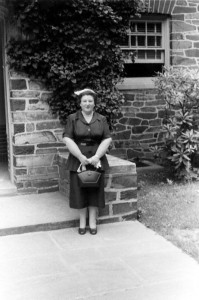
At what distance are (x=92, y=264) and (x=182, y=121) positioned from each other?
3.77 m

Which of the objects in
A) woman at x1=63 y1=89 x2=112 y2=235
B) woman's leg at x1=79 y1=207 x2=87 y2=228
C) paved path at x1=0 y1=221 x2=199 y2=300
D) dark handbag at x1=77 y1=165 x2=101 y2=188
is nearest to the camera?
paved path at x1=0 y1=221 x2=199 y2=300

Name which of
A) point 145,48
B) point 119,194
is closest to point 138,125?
point 145,48

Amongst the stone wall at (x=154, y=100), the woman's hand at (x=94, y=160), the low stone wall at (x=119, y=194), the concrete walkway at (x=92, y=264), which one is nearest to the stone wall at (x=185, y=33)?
the stone wall at (x=154, y=100)

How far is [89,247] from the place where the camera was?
4.78 metres

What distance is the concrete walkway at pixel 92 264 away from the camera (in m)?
3.73

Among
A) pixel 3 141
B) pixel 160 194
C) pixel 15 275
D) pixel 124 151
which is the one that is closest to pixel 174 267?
pixel 15 275

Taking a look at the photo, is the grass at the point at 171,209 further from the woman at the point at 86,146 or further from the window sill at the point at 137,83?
the window sill at the point at 137,83

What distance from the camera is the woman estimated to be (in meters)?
5.02

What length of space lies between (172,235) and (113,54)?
3002mm

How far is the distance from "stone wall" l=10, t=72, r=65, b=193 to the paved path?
1459mm

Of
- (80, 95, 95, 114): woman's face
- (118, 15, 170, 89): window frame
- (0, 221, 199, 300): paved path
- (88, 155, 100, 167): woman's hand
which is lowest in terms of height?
(0, 221, 199, 300): paved path

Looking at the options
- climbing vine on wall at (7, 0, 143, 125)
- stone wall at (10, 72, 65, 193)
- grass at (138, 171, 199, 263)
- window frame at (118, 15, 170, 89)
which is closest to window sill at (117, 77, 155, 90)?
window frame at (118, 15, 170, 89)

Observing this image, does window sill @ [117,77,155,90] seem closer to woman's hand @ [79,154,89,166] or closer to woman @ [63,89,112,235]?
woman @ [63,89,112,235]

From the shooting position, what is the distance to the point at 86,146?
5.11 m
